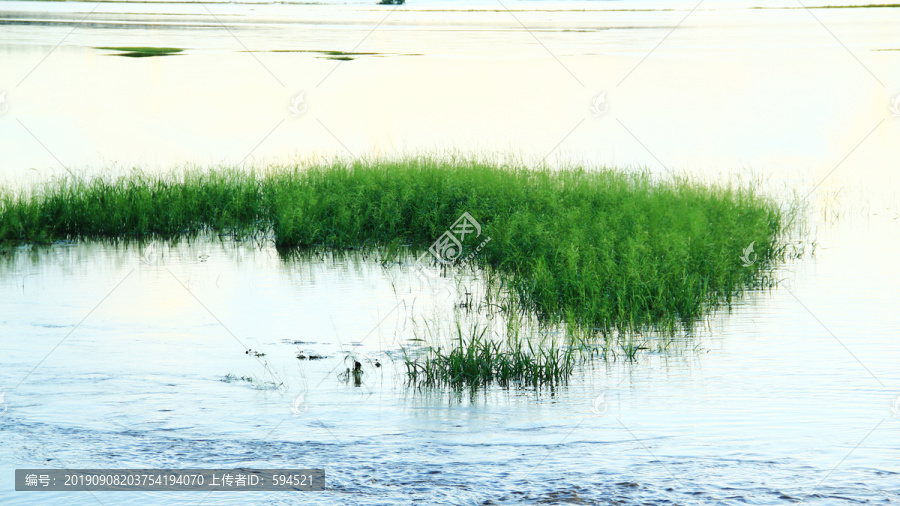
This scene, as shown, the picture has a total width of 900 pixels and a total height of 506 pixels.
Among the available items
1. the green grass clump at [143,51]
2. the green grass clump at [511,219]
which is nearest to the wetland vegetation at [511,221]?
the green grass clump at [511,219]

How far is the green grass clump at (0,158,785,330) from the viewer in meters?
9.31

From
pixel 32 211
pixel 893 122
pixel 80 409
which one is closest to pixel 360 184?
pixel 32 211

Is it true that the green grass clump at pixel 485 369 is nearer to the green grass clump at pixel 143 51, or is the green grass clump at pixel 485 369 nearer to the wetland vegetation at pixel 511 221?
the wetland vegetation at pixel 511 221

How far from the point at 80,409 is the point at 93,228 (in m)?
7.77

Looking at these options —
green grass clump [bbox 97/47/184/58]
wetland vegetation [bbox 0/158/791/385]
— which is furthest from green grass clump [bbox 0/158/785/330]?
green grass clump [bbox 97/47/184/58]

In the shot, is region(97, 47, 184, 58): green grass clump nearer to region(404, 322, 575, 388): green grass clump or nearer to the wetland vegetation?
the wetland vegetation

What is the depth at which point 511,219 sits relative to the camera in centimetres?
1188

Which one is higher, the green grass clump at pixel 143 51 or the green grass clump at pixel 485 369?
the green grass clump at pixel 143 51

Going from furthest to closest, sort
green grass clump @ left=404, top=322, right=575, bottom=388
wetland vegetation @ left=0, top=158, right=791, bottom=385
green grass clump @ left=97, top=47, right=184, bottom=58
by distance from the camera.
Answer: green grass clump @ left=97, top=47, right=184, bottom=58 < wetland vegetation @ left=0, top=158, right=791, bottom=385 < green grass clump @ left=404, top=322, right=575, bottom=388

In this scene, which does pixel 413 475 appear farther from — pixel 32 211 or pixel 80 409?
pixel 32 211

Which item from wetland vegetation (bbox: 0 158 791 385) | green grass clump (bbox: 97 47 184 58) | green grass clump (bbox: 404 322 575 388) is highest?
green grass clump (bbox: 97 47 184 58)

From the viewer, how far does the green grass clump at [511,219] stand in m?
9.31

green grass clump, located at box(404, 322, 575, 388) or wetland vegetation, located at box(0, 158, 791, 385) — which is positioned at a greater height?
wetland vegetation, located at box(0, 158, 791, 385)

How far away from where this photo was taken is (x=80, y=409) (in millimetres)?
6398
